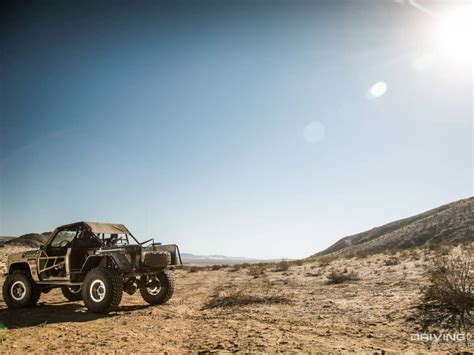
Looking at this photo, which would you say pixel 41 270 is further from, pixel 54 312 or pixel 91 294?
pixel 91 294

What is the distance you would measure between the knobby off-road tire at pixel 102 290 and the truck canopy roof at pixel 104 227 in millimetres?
1373

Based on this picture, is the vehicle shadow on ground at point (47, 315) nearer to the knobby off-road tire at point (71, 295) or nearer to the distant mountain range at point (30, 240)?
the knobby off-road tire at point (71, 295)

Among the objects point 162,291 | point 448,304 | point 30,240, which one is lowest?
point 448,304

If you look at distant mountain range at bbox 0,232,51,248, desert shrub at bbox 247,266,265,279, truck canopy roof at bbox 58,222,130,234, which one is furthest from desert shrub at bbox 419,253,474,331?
distant mountain range at bbox 0,232,51,248

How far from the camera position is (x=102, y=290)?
7.85 m

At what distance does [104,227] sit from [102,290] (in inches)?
87.7

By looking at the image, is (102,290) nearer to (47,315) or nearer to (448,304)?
(47,315)

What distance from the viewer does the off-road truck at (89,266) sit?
810cm

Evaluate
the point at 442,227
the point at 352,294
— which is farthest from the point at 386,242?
the point at 352,294

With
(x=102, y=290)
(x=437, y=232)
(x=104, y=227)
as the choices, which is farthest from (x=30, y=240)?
(x=437, y=232)

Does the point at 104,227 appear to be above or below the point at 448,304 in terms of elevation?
above

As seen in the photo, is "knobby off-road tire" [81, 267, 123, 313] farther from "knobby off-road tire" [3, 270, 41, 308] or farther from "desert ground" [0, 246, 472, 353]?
"knobby off-road tire" [3, 270, 41, 308]

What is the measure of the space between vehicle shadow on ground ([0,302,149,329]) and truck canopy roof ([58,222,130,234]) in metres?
2.05

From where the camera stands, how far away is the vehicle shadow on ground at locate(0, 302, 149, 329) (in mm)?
6891
